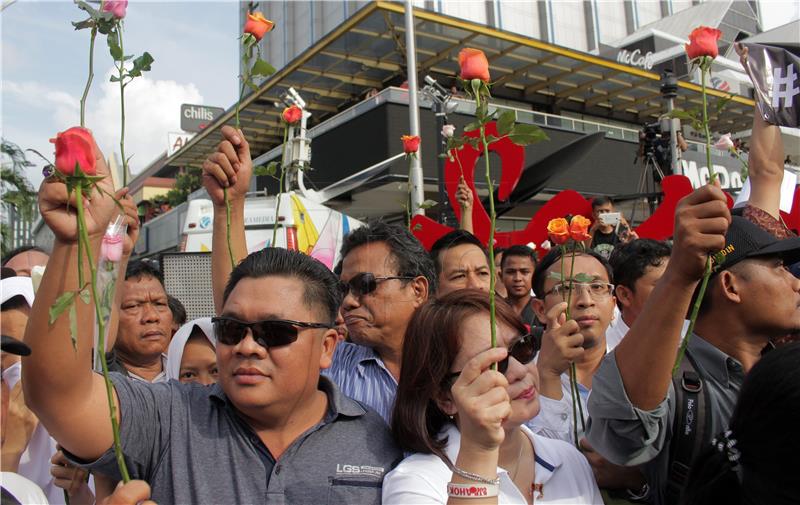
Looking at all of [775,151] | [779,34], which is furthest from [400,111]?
[779,34]

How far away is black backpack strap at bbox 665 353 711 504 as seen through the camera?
5.12ft

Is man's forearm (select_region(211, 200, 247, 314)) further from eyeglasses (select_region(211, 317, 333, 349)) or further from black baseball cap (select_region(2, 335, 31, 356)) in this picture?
black baseball cap (select_region(2, 335, 31, 356))

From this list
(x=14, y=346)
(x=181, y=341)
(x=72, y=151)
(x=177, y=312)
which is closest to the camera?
(x=72, y=151)

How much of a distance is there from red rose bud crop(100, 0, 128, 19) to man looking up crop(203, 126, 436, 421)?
2.31ft

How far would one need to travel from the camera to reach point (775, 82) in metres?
2.01

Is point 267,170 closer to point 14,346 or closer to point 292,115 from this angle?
point 292,115

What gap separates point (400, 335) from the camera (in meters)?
2.52

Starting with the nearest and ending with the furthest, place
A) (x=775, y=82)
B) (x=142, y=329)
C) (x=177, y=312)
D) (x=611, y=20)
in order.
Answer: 1. (x=775, y=82)
2. (x=142, y=329)
3. (x=177, y=312)
4. (x=611, y=20)

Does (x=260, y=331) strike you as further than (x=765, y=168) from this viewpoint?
No

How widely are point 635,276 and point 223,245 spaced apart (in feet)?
6.50

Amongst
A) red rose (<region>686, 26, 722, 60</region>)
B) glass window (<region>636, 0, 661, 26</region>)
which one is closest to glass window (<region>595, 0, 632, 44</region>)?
glass window (<region>636, 0, 661, 26</region>)

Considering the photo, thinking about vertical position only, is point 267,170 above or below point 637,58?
below

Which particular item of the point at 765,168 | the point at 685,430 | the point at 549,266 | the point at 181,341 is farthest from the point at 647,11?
the point at 685,430

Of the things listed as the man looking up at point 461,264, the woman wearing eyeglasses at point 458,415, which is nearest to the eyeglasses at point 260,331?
the woman wearing eyeglasses at point 458,415
